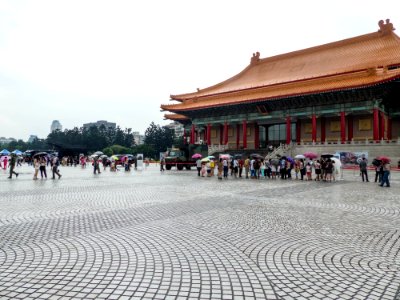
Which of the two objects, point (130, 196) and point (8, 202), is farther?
point (130, 196)

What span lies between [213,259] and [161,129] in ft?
261

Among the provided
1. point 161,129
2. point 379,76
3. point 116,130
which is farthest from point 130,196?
point 116,130

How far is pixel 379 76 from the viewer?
1169 inches

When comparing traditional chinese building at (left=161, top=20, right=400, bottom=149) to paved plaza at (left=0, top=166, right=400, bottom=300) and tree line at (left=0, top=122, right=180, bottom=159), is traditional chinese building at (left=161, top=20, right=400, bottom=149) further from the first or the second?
tree line at (left=0, top=122, right=180, bottom=159)

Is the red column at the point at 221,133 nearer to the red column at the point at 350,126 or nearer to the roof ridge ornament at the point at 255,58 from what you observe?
the roof ridge ornament at the point at 255,58

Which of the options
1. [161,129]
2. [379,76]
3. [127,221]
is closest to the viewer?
[127,221]

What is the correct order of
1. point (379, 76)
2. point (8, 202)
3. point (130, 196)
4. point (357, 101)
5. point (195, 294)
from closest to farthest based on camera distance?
1. point (195, 294)
2. point (8, 202)
3. point (130, 196)
4. point (379, 76)
5. point (357, 101)

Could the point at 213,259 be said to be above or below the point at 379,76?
A: below

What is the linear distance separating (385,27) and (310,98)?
12.7m

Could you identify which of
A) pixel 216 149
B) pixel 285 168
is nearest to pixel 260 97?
pixel 216 149

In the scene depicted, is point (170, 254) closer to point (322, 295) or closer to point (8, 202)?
point (322, 295)

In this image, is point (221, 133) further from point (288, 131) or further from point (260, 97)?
point (288, 131)

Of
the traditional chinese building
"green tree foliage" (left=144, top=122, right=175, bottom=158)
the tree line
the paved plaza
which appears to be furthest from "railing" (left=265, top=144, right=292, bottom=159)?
"green tree foliage" (left=144, top=122, right=175, bottom=158)

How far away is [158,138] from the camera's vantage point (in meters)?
80.5
